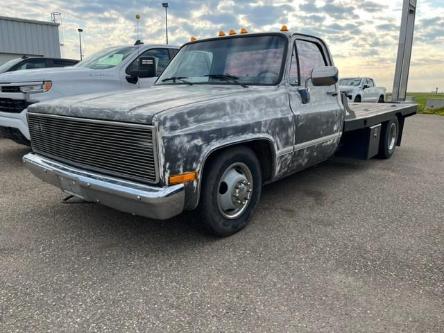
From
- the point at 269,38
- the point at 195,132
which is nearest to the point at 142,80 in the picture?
the point at 269,38

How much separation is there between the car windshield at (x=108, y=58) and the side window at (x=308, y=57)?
369 centimetres

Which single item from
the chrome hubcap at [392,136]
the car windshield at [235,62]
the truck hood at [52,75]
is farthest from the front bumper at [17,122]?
the chrome hubcap at [392,136]

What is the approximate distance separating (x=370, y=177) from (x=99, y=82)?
4.75 meters

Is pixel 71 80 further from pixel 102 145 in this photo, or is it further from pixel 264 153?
pixel 264 153

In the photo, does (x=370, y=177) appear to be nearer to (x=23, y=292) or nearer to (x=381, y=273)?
(x=381, y=273)

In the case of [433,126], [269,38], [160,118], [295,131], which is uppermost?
[269,38]

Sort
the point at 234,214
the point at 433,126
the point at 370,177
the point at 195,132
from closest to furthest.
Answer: the point at 195,132
the point at 234,214
the point at 370,177
the point at 433,126

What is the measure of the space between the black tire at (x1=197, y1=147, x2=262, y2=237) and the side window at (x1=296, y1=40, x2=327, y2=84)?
51.9 inches

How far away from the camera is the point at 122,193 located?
2.84m

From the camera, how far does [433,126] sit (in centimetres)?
1288

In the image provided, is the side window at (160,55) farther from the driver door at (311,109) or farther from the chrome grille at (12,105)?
the driver door at (311,109)

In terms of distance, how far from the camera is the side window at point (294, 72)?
4.02m

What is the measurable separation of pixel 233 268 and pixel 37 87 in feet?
15.4

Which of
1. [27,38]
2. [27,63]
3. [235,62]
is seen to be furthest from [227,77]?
[27,38]
